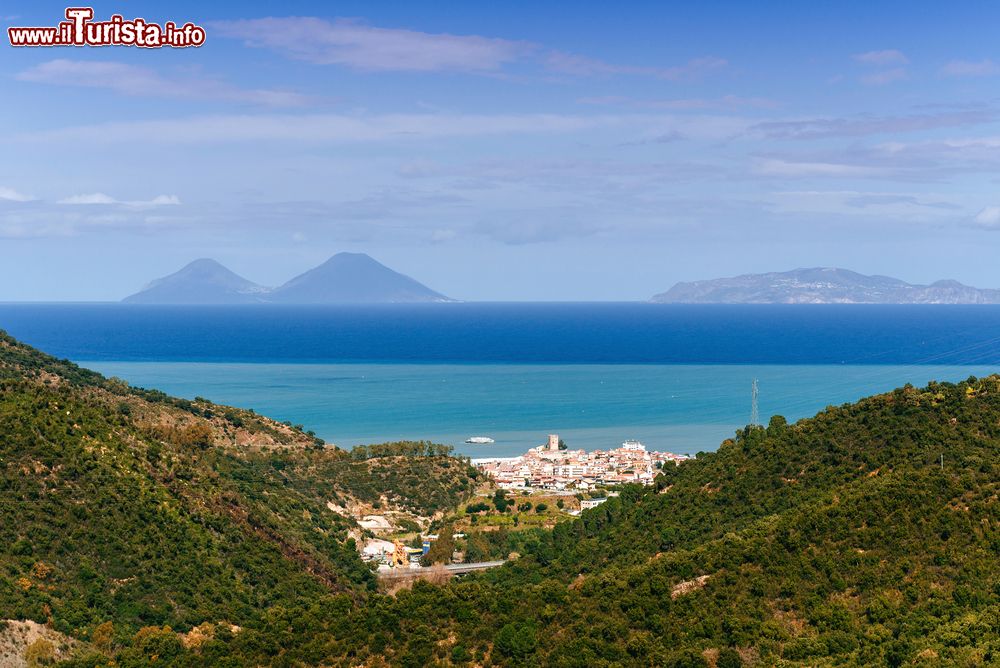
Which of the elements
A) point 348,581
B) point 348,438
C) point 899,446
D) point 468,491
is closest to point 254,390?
point 348,438

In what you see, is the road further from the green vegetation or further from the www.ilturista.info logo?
the www.ilturista.info logo

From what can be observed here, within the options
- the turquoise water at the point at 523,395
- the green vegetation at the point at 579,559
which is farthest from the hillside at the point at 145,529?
the turquoise water at the point at 523,395

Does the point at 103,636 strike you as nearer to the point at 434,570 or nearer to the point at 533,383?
the point at 434,570

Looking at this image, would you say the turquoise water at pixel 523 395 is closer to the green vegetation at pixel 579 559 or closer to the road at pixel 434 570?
the road at pixel 434 570

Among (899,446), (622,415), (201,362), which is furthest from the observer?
(201,362)

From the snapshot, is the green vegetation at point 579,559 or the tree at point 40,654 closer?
the green vegetation at point 579,559

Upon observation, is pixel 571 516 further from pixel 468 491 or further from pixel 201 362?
pixel 201 362
